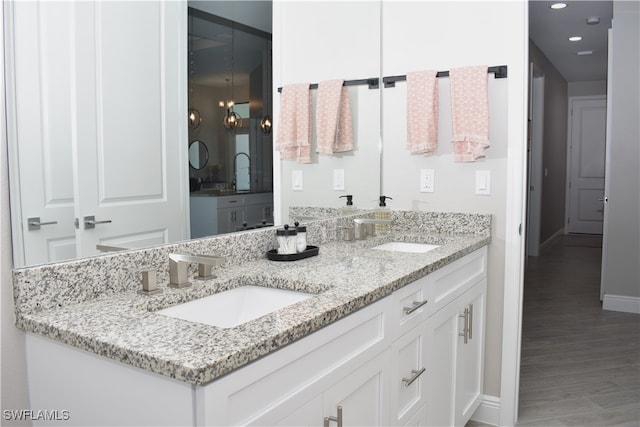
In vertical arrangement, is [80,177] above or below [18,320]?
above

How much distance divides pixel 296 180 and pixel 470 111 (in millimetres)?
941

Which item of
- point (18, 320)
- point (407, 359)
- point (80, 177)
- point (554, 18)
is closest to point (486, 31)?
point (407, 359)

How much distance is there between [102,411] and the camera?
106 cm

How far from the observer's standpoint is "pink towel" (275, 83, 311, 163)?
215 cm

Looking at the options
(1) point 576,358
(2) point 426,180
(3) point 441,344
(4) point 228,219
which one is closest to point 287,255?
(4) point 228,219

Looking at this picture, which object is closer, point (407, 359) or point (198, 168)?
point (198, 168)

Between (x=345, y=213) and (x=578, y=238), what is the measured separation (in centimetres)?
760

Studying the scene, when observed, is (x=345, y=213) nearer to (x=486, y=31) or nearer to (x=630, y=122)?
(x=486, y=31)

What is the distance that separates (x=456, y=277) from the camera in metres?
2.18

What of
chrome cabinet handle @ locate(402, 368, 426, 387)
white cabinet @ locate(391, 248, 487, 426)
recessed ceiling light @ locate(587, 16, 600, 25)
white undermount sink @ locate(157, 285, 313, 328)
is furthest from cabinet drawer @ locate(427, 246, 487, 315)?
recessed ceiling light @ locate(587, 16, 600, 25)

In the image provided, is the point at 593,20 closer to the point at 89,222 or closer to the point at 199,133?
the point at 199,133

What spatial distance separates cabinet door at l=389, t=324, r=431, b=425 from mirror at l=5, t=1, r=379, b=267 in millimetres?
740

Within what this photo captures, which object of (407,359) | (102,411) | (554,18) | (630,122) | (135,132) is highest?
(554,18)

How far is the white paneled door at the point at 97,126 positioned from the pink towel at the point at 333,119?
3.29 feet
